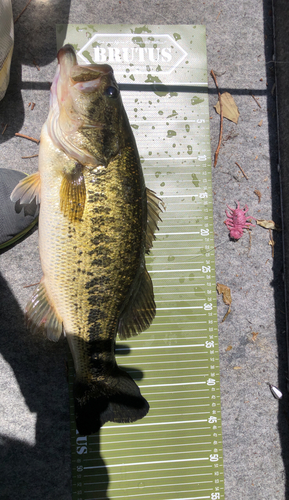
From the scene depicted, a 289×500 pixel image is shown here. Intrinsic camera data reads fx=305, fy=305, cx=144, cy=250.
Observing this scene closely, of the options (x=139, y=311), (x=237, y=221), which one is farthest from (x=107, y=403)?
(x=237, y=221)

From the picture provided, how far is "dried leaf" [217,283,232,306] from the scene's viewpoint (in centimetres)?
144

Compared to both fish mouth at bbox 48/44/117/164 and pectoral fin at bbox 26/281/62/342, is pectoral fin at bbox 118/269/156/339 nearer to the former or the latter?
pectoral fin at bbox 26/281/62/342

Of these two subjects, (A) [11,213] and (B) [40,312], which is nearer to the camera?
(B) [40,312]

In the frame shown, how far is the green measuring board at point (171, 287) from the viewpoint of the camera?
1.33 metres

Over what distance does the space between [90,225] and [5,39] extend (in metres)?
0.91

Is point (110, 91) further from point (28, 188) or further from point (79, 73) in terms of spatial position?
point (28, 188)

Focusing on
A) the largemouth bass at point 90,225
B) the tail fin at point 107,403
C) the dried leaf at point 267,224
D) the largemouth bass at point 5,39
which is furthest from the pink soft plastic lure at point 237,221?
the largemouth bass at point 5,39

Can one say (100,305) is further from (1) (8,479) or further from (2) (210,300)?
(1) (8,479)

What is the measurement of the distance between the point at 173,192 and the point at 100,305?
66 centimetres

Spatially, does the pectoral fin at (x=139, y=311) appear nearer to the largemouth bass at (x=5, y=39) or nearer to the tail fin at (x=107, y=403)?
the tail fin at (x=107, y=403)

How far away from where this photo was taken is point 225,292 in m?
1.44

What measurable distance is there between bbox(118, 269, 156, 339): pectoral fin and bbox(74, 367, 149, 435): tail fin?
18cm

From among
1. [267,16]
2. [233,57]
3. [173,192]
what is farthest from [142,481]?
[267,16]

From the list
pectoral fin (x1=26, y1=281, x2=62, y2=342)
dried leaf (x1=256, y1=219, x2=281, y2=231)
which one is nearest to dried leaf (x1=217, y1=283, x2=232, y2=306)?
dried leaf (x1=256, y1=219, x2=281, y2=231)
